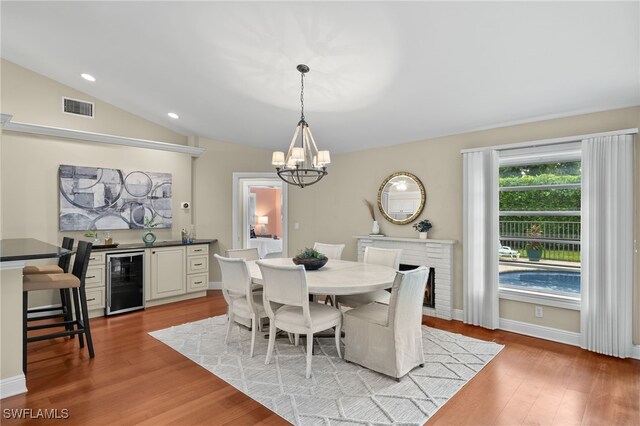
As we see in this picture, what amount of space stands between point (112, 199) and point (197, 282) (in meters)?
1.74

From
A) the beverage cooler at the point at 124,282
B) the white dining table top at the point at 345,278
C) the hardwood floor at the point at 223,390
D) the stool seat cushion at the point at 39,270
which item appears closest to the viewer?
the hardwood floor at the point at 223,390

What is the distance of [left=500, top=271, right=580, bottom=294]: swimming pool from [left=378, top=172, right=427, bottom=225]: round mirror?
1364 mm

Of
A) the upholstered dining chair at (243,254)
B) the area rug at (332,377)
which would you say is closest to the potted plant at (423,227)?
the area rug at (332,377)

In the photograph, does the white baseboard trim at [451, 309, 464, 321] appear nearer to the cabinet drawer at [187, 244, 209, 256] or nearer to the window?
the window

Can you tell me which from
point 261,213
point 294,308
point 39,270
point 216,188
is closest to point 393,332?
point 294,308

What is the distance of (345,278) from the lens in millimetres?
3049

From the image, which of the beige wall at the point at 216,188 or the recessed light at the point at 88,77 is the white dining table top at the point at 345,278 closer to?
the beige wall at the point at 216,188

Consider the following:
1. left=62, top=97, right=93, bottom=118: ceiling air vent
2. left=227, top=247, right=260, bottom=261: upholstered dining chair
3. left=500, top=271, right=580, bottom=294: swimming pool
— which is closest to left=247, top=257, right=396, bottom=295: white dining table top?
left=227, top=247, right=260, bottom=261: upholstered dining chair

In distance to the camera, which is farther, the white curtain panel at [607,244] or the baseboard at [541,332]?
the baseboard at [541,332]

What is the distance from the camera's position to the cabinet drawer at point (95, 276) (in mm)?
4270

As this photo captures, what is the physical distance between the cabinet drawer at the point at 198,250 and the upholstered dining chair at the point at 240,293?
2.10 metres

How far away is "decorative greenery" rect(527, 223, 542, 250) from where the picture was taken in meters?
3.89

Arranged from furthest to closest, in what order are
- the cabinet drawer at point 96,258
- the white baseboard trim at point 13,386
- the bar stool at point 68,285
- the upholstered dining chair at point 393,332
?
1. the cabinet drawer at point 96,258
2. the bar stool at point 68,285
3. the upholstered dining chair at point 393,332
4. the white baseboard trim at point 13,386

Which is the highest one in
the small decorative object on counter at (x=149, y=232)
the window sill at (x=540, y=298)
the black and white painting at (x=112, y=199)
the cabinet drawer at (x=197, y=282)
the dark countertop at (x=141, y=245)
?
the black and white painting at (x=112, y=199)
